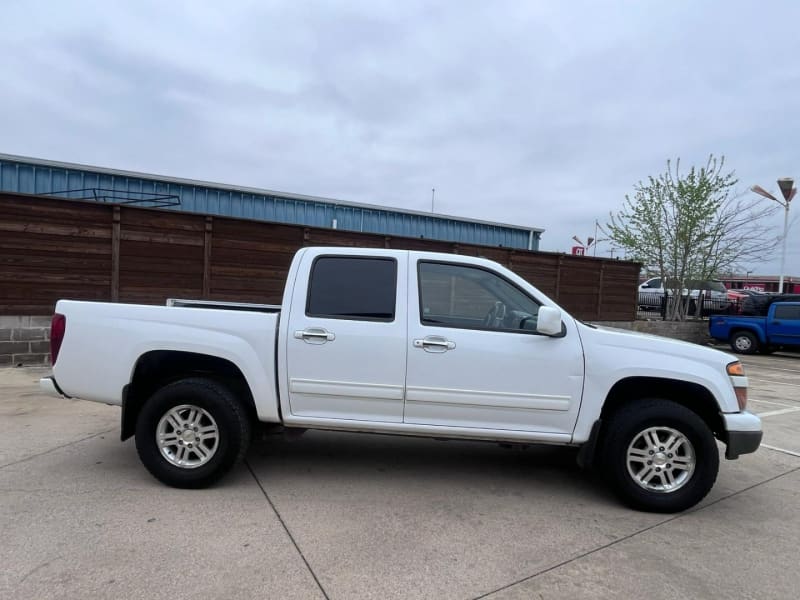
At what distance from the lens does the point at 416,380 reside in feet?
12.0

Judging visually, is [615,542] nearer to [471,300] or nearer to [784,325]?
[471,300]

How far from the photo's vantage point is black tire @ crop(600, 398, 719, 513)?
3.59 m

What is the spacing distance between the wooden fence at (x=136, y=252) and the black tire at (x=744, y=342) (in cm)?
1145

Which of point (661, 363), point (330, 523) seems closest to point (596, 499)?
point (661, 363)

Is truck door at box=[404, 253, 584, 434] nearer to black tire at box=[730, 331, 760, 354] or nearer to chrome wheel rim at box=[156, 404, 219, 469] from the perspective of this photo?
→ chrome wheel rim at box=[156, 404, 219, 469]

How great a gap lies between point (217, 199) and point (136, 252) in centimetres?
617

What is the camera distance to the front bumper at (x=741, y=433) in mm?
3619

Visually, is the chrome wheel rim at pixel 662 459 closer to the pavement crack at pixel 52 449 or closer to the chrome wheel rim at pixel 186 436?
the chrome wheel rim at pixel 186 436

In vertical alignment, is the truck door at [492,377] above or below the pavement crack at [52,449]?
above

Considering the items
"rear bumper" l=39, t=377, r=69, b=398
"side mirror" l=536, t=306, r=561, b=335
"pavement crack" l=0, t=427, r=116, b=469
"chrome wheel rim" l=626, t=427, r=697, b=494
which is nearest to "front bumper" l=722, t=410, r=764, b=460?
"chrome wheel rim" l=626, t=427, r=697, b=494

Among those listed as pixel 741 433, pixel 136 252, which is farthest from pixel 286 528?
pixel 136 252

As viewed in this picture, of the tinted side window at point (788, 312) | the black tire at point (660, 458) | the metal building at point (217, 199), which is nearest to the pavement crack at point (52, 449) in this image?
the black tire at point (660, 458)

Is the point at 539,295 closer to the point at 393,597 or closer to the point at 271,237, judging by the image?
the point at 393,597

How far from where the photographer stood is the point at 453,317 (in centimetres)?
385
